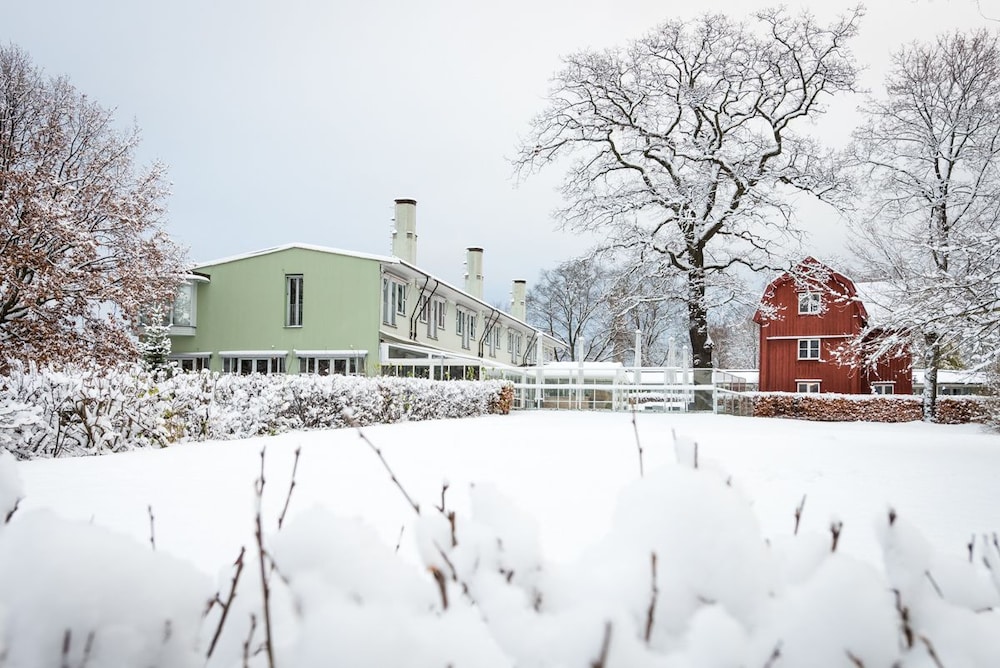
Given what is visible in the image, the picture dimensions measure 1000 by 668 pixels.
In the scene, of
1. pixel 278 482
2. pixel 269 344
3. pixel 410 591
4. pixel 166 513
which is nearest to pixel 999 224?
pixel 278 482

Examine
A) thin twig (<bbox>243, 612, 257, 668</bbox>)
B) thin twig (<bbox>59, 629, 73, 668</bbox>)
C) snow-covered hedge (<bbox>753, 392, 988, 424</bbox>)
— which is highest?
thin twig (<bbox>59, 629, 73, 668</bbox>)

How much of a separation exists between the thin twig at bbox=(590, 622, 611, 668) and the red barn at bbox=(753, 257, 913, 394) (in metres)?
27.1

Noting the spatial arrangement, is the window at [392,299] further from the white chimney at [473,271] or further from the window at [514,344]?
the window at [514,344]

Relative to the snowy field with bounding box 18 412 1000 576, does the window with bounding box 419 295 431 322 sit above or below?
above

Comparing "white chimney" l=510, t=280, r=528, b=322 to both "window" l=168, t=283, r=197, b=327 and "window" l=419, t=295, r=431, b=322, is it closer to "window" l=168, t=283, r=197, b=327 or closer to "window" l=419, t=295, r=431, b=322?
"window" l=419, t=295, r=431, b=322

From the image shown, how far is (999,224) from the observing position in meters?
9.66

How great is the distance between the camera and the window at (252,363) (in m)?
23.8

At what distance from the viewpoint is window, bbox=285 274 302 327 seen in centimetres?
2375

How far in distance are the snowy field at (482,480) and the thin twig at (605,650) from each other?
483mm

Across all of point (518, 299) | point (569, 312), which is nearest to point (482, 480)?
point (518, 299)

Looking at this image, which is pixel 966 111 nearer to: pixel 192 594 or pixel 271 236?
pixel 192 594

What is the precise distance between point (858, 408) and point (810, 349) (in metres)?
5.87

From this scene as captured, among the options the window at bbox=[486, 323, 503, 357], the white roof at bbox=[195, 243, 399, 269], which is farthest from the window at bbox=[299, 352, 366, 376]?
the window at bbox=[486, 323, 503, 357]

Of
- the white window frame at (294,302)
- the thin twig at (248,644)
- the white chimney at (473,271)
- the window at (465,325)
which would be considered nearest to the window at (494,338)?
the window at (465,325)
